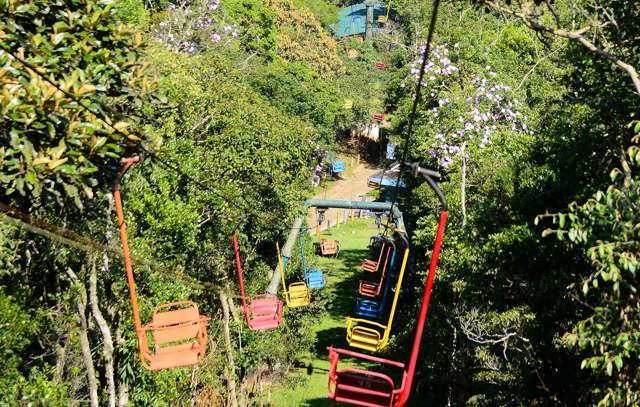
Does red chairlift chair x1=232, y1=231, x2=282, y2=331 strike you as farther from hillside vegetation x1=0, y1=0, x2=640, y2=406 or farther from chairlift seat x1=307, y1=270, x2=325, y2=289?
chairlift seat x1=307, y1=270, x2=325, y2=289

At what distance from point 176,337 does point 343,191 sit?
43.4 metres

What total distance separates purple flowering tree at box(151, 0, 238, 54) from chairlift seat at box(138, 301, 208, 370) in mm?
19309

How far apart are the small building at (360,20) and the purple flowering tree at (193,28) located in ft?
137

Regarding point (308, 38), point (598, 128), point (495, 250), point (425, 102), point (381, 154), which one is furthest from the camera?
point (381, 154)

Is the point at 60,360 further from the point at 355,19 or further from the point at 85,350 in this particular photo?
the point at 355,19

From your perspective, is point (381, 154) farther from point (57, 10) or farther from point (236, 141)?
point (57, 10)

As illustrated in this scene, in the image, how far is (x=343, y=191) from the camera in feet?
176

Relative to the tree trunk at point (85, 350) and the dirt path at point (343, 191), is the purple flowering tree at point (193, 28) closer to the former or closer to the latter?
the dirt path at point (343, 191)

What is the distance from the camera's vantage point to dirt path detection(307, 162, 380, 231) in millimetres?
51053

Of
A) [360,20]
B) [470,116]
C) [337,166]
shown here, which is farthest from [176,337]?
[360,20]

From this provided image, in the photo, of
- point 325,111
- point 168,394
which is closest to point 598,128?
point 168,394

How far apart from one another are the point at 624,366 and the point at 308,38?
4953cm

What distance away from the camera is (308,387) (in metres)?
24.0

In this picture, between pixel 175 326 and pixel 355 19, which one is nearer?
pixel 175 326
